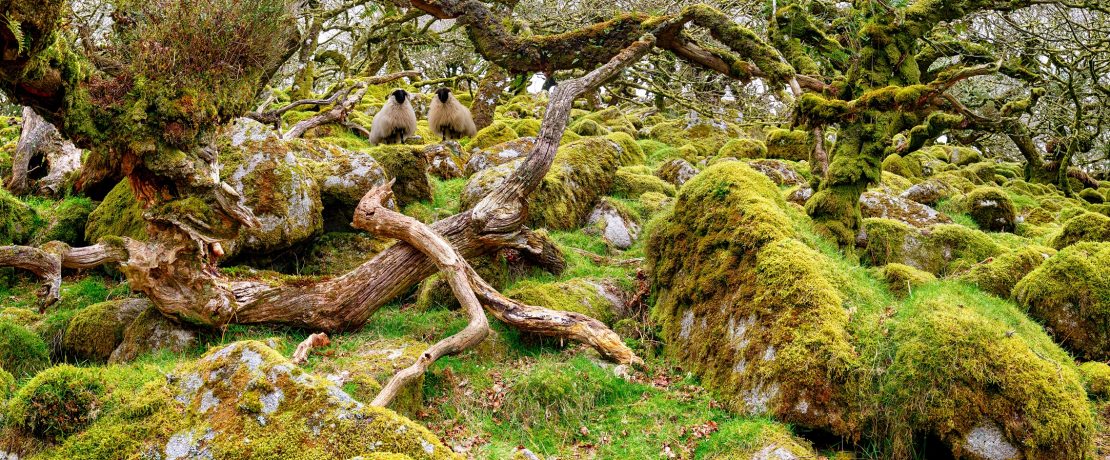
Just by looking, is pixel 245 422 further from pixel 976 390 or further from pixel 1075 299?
pixel 1075 299

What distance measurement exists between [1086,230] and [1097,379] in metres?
3.45

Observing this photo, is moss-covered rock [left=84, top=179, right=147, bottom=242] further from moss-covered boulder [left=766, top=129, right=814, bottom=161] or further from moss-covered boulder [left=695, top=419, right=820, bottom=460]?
moss-covered boulder [left=766, top=129, right=814, bottom=161]

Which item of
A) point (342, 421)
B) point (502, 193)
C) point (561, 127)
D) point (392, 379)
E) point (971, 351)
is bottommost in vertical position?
point (392, 379)

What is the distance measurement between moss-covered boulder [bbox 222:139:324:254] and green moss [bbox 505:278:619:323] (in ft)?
9.04

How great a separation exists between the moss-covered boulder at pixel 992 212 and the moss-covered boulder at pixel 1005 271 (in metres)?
3.91

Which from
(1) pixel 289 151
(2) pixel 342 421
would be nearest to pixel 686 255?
(2) pixel 342 421

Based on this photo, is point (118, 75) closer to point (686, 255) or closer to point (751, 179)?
point (686, 255)

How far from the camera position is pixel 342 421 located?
13.4 ft

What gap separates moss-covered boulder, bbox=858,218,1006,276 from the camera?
8898 mm

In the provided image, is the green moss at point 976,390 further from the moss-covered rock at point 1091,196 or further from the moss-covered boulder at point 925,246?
the moss-covered rock at point 1091,196

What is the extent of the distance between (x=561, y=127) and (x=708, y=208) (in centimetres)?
228

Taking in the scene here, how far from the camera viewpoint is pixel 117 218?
8.70 meters

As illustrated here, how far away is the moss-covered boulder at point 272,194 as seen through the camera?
27.5ft

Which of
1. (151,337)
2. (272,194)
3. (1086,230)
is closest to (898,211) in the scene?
(1086,230)
